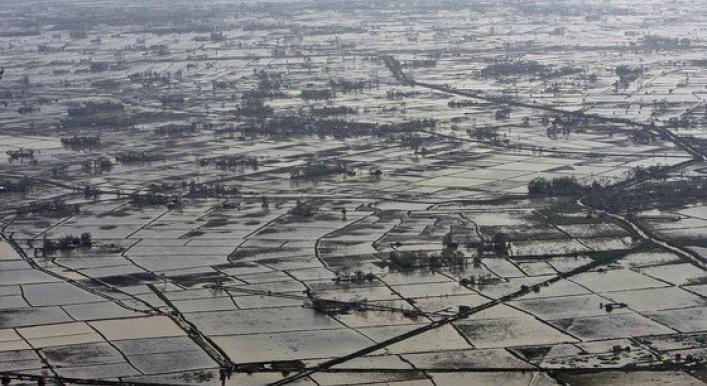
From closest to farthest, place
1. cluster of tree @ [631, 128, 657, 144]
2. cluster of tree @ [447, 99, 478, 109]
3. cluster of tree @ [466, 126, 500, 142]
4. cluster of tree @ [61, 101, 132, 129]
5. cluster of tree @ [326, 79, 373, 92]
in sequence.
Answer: cluster of tree @ [631, 128, 657, 144] → cluster of tree @ [466, 126, 500, 142] → cluster of tree @ [61, 101, 132, 129] → cluster of tree @ [447, 99, 478, 109] → cluster of tree @ [326, 79, 373, 92]

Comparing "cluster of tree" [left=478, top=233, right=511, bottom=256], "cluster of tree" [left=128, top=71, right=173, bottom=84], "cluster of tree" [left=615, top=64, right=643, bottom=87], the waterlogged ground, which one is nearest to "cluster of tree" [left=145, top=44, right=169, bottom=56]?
"cluster of tree" [left=128, top=71, right=173, bottom=84]

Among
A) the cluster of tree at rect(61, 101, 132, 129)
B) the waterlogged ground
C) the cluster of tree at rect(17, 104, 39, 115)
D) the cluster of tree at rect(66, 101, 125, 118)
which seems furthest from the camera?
the cluster of tree at rect(17, 104, 39, 115)

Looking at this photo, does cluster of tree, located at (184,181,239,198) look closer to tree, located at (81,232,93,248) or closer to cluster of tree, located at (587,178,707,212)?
tree, located at (81,232,93,248)

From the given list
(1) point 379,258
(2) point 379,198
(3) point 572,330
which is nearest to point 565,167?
(2) point 379,198

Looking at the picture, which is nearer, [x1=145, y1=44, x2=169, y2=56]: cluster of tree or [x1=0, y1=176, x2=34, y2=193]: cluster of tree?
[x1=0, y1=176, x2=34, y2=193]: cluster of tree

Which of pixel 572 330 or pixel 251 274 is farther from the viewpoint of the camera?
pixel 251 274

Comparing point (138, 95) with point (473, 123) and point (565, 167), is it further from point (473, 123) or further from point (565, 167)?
point (565, 167)

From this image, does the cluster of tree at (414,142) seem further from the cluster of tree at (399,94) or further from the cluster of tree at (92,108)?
the cluster of tree at (92,108)
